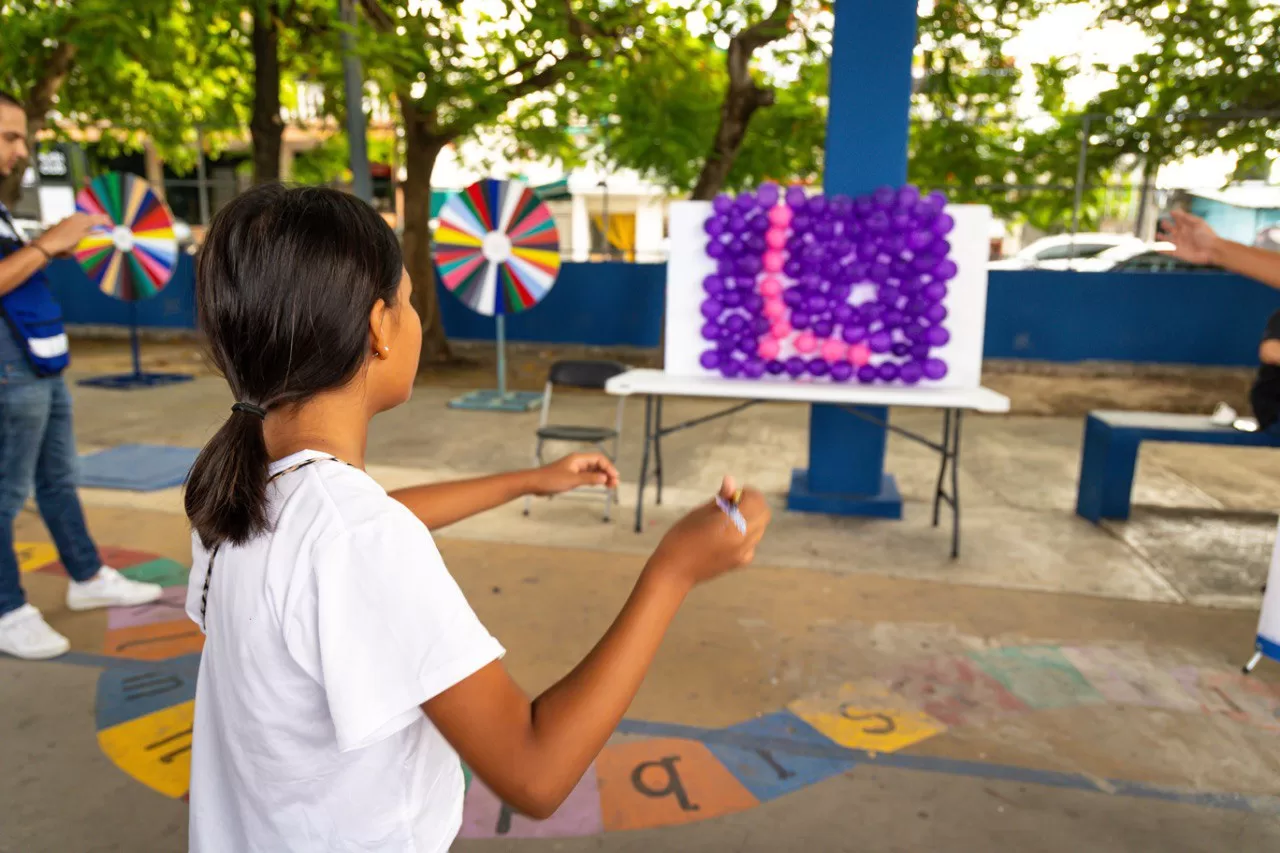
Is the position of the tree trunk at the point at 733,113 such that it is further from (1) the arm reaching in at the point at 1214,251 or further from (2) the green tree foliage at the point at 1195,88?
(1) the arm reaching in at the point at 1214,251

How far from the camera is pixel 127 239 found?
761cm

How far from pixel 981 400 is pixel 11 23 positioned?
8403mm

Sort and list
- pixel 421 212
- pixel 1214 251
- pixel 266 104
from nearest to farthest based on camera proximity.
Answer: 1. pixel 1214 251
2. pixel 266 104
3. pixel 421 212

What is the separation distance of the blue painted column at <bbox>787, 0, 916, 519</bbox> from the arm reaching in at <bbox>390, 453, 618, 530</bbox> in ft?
11.3

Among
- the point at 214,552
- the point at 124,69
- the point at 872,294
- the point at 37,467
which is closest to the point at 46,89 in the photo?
the point at 124,69

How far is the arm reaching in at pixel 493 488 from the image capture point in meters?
1.42

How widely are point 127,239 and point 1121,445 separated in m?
7.72

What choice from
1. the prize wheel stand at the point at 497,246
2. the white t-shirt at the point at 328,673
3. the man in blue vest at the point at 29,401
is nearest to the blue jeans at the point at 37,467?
the man in blue vest at the point at 29,401

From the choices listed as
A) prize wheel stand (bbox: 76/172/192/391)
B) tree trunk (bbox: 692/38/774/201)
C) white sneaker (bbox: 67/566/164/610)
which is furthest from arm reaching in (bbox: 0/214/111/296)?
tree trunk (bbox: 692/38/774/201)

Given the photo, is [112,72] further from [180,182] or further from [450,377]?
[450,377]

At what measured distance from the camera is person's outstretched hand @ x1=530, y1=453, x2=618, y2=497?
4.97 ft

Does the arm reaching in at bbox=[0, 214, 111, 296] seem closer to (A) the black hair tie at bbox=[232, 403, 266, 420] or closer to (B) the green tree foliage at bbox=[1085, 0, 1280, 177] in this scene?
(A) the black hair tie at bbox=[232, 403, 266, 420]

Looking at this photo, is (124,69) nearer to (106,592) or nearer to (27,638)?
(106,592)

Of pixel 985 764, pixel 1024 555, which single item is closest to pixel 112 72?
pixel 1024 555
